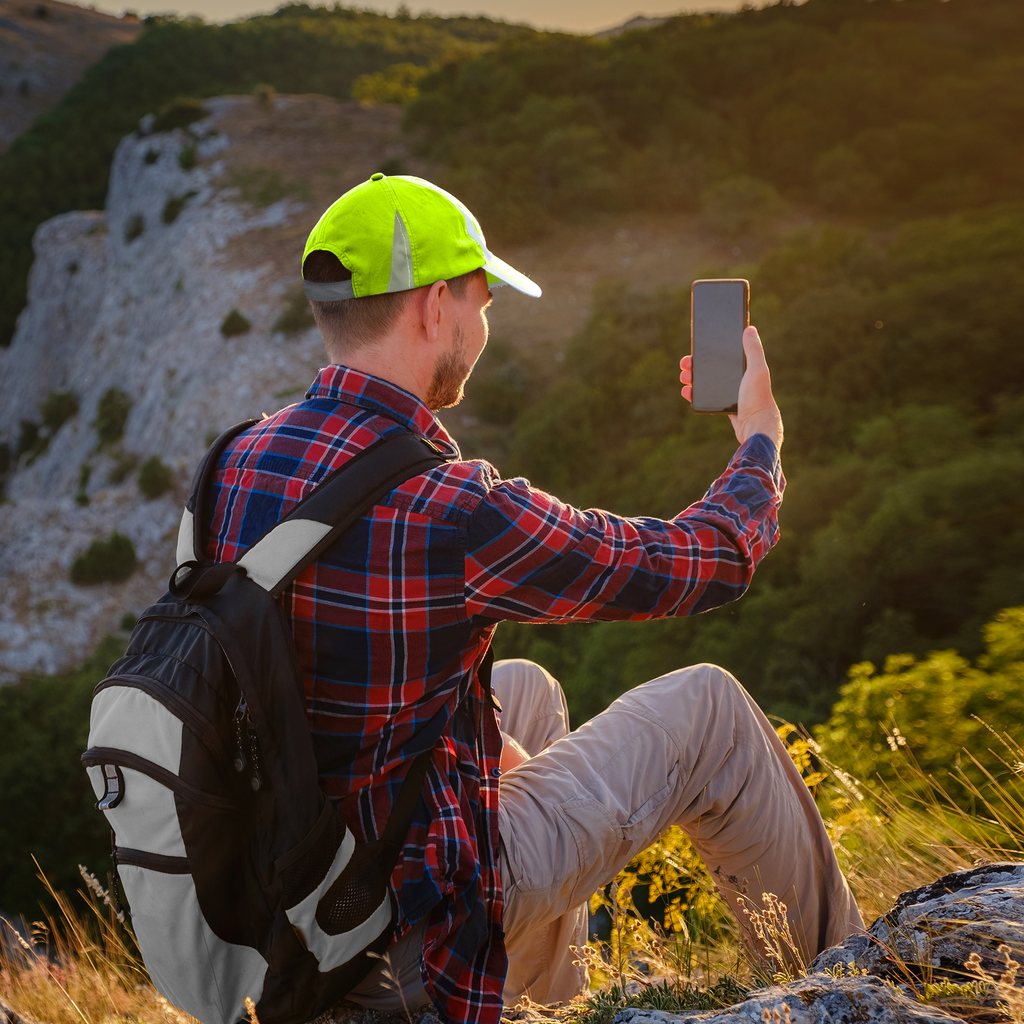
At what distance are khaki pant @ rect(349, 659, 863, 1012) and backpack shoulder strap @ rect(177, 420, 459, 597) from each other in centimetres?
71

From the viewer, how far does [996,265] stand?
8289 millimetres

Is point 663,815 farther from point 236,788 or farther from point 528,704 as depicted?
point 236,788

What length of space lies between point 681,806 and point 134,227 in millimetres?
26753

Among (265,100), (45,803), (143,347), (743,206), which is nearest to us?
(45,803)

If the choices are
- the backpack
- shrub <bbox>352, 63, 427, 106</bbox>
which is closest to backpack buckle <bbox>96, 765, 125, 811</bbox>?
the backpack

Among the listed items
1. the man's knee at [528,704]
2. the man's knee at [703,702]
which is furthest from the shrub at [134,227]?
the man's knee at [703,702]

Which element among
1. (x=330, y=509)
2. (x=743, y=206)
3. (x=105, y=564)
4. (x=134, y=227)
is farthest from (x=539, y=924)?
(x=134, y=227)

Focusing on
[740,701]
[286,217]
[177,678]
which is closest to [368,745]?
[177,678]

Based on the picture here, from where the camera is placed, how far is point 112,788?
135cm

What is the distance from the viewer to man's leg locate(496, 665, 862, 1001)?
1746mm

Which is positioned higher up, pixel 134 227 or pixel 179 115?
pixel 179 115

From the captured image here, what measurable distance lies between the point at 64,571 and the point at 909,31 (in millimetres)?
20584

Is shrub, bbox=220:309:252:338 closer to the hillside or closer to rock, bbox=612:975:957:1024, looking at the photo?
rock, bbox=612:975:957:1024

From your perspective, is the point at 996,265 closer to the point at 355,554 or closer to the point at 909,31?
the point at 355,554
